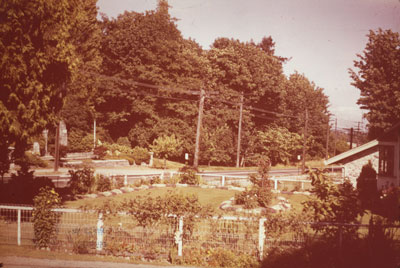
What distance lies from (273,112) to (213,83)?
10.7m

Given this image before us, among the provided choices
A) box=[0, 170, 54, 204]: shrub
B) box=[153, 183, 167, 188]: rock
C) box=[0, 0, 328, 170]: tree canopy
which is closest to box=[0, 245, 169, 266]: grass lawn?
box=[0, 170, 54, 204]: shrub

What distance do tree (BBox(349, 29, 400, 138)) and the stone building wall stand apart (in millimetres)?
10162

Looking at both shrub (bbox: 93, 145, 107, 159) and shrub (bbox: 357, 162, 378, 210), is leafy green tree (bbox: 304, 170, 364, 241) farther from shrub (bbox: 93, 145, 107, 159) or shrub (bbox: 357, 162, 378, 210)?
shrub (bbox: 93, 145, 107, 159)

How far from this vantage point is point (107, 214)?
9617 millimetres

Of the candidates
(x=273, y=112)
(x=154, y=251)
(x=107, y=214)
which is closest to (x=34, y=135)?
(x=107, y=214)

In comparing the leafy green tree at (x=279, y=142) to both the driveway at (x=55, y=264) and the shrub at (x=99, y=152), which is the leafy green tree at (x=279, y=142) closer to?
the shrub at (x=99, y=152)

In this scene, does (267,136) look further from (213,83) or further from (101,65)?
(101,65)

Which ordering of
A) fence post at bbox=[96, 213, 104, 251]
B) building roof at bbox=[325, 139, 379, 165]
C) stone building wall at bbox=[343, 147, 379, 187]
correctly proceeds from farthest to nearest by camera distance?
stone building wall at bbox=[343, 147, 379, 187] → building roof at bbox=[325, 139, 379, 165] → fence post at bbox=[96, 213, 104, 251]

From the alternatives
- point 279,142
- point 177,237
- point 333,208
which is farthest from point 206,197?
point 279,142

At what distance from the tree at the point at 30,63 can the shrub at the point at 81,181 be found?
7429mm

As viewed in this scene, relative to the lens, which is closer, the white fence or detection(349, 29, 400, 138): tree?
the white fence

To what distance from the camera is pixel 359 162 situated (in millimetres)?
25188

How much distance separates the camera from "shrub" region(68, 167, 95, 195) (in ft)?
64.4

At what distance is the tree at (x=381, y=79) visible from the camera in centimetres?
3294
